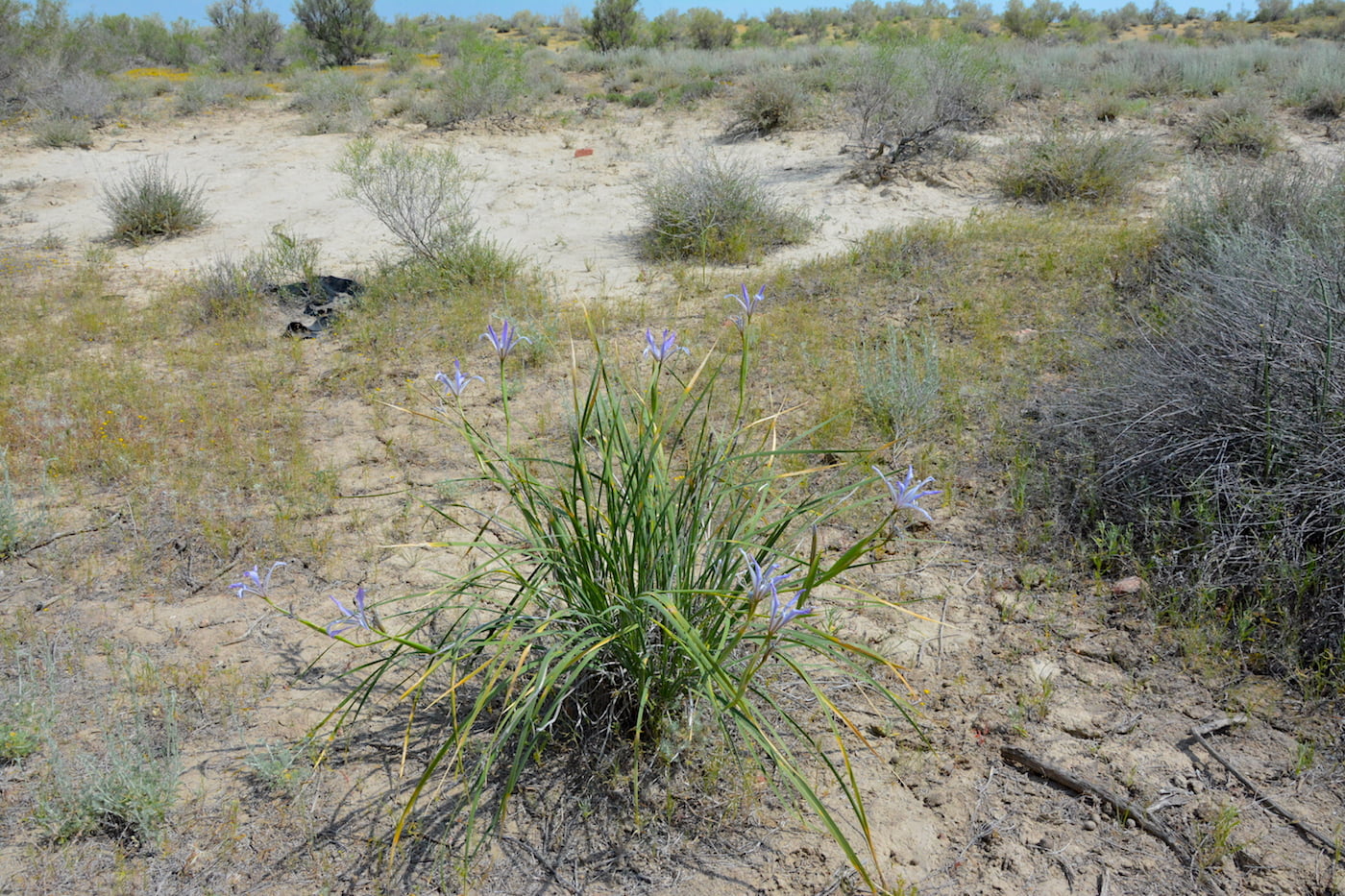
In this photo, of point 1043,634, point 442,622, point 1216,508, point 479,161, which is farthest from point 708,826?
point 479,161

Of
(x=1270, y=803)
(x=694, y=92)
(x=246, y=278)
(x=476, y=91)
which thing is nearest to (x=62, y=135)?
(x=476, y=91)

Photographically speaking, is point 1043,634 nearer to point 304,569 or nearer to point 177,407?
point 304,569

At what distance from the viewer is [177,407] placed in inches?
195

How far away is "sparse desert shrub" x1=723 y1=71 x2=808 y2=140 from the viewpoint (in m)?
12.0

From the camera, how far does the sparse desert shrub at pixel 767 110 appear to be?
1204cm

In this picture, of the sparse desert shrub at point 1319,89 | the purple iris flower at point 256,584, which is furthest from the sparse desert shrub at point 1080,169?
the purple iris flower at point 256,584

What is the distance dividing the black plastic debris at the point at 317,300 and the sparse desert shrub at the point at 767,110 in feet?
A: 23.3

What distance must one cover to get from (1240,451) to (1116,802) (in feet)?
5.78

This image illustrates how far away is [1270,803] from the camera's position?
7.70 feet

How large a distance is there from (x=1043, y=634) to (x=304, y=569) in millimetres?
2847

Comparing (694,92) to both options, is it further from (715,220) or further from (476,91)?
(715,220)

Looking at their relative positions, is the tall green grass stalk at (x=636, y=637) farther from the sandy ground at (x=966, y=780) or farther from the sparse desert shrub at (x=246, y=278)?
the sparse desert shrub at (x=246, y=278)

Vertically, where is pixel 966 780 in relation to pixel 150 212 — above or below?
below

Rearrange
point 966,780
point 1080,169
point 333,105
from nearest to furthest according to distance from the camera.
A: point 966,780 → point 1080,169 → point 333,105
